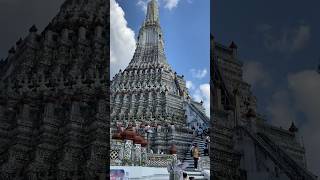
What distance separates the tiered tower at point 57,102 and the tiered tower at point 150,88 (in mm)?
5923

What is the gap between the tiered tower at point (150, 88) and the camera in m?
17.3

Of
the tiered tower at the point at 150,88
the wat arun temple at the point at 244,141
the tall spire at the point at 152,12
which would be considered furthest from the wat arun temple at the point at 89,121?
the tall spire at the point at 152,12

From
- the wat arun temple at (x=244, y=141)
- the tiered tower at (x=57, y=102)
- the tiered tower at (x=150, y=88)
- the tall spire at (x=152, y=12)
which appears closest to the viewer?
the wat arun temple at (x=244, y=141)

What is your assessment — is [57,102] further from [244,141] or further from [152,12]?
[152,12]

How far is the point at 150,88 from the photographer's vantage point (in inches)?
743

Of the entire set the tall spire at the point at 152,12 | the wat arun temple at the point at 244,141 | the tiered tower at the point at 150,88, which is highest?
the tall spire at the point at 152,12

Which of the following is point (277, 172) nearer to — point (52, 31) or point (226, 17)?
point (226, 17)

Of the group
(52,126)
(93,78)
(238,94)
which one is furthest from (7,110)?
(238,94)

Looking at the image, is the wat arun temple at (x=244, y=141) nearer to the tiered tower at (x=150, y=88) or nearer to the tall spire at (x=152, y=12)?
the tiered tower at (x=150, y=88)

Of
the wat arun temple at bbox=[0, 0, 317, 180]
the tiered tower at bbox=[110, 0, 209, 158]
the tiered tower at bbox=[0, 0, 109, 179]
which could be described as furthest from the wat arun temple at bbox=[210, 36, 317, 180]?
the tiered tower at bbox=[110, 0, 209, 158]

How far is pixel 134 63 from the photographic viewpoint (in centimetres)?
1936

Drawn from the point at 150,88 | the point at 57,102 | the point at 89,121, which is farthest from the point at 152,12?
the point at 89,121

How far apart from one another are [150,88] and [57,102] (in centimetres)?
931

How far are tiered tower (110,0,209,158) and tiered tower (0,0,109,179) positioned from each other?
5.92m
